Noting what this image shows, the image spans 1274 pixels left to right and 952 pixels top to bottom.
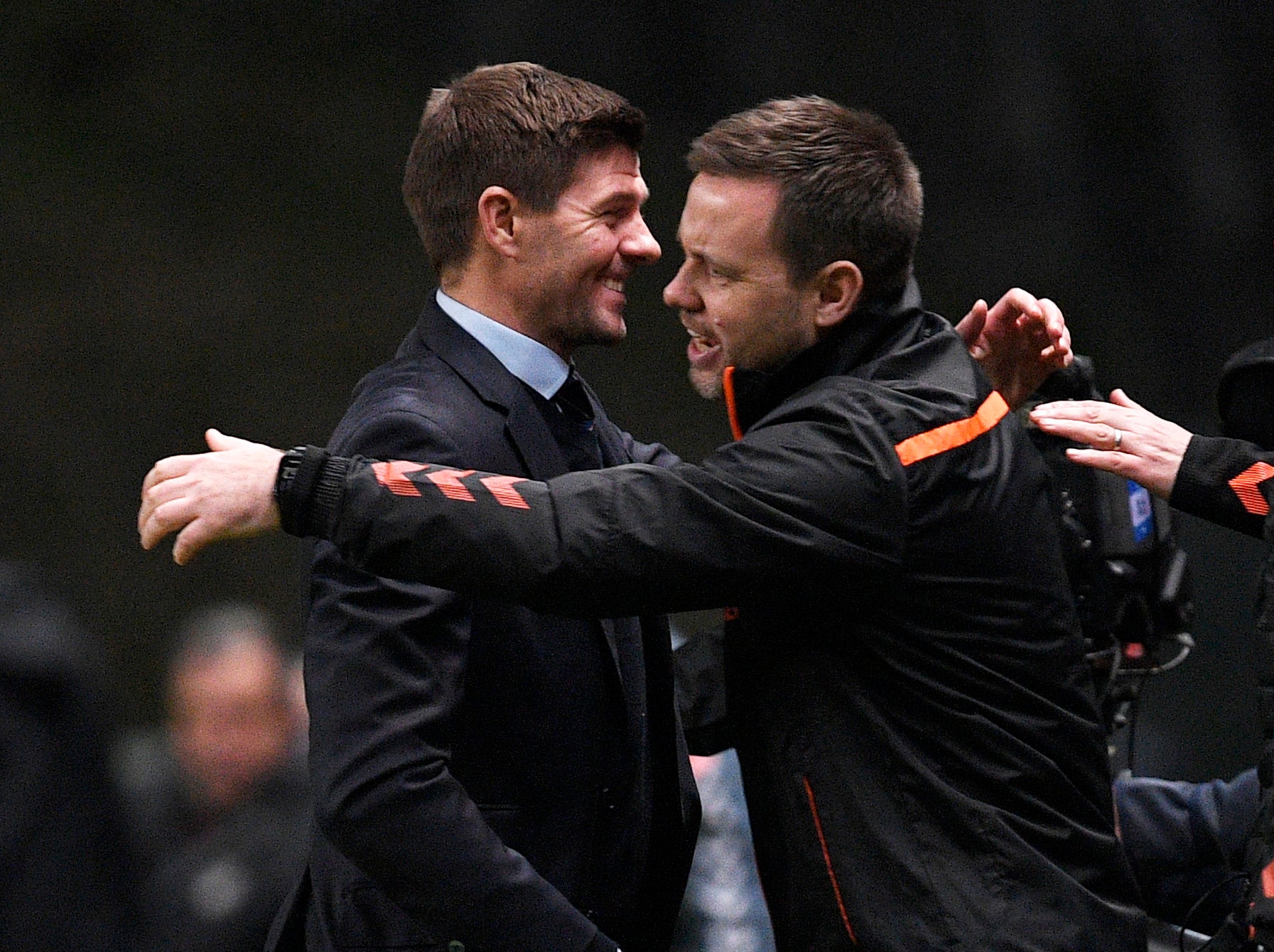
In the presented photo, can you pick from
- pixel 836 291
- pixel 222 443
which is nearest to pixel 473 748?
pixel 222 443

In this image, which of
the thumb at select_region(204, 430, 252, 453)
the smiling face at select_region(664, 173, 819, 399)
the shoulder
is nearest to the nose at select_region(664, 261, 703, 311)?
the smiling face at select_region(664, 173, 819, 399)

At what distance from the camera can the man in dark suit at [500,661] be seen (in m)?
1.85

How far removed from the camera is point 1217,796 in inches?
114

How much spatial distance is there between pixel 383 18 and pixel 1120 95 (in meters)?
2.04

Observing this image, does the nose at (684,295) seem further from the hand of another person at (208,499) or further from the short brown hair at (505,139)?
the hand of another person at (208,499)

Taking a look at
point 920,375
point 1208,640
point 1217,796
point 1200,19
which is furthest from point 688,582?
point 1200,19

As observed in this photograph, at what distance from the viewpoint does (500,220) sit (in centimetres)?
215

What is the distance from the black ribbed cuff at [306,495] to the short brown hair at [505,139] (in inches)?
20.9

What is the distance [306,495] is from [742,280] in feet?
2.05

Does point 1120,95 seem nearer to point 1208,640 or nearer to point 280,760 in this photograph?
point 1208,640

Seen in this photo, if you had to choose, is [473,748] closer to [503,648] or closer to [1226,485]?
[503,648]

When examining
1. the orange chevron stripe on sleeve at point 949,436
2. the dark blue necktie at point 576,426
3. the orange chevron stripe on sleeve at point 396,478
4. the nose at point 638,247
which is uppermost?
the nose at point 638,247

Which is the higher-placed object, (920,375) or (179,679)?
(920,375)

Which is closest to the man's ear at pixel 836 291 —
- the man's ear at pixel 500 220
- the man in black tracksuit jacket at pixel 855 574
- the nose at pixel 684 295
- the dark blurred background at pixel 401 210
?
the man in black tracksuit jacket at pixel 855 574
